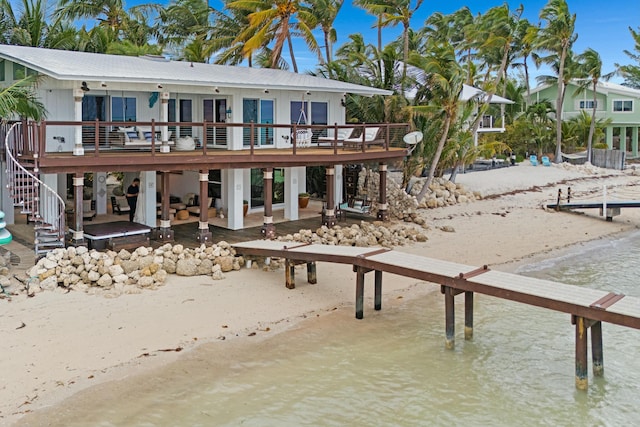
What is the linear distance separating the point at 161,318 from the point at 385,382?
4.80 meters

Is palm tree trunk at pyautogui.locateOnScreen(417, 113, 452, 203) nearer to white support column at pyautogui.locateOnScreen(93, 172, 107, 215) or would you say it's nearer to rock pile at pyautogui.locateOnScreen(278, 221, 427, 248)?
rock pile at pyautogui.locateOnScreen(278, 221, 427, 248)

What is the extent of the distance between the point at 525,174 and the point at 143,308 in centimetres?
2987

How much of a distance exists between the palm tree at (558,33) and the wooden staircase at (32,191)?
122 ft

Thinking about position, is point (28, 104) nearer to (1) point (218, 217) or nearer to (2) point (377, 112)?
(1) point (218, 217)

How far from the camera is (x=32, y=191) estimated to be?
1557cm

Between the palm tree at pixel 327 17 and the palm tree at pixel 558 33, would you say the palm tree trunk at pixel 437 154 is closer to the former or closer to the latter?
the palm tree at pixel 327 17

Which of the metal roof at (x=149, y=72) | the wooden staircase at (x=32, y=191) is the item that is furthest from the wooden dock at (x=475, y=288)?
the metal roof at (x=149, y=72)

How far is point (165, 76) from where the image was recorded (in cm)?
1795

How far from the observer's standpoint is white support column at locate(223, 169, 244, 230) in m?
19.2

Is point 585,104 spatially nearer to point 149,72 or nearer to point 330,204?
point 330,204

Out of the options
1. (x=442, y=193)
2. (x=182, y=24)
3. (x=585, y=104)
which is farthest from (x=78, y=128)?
(x=585, y=104)

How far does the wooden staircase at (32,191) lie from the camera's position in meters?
15.4

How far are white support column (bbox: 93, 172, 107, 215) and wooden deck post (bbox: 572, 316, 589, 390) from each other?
589 inches

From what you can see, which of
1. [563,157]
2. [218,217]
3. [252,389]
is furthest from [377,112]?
[563,157]
